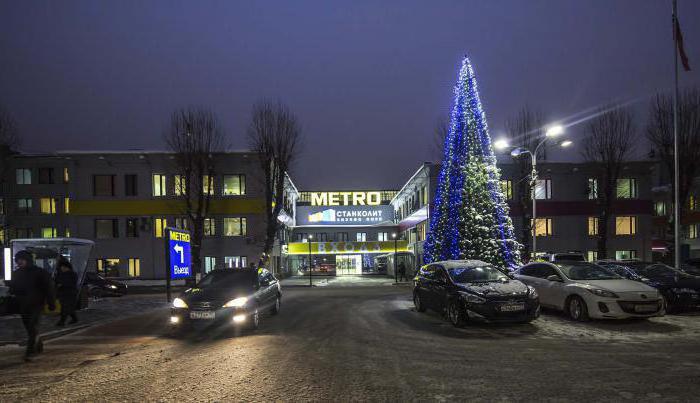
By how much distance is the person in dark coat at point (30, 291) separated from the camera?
854 centimetres

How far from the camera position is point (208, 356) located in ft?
29.0

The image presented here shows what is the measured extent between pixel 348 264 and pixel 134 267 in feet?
77.2

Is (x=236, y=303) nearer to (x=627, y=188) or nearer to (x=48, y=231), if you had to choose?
(x=627, y=188)

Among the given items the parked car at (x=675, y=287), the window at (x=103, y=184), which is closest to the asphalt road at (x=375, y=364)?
the parked car at (x=675, y=287)

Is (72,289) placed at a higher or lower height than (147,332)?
higher

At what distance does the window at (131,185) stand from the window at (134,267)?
5.22m

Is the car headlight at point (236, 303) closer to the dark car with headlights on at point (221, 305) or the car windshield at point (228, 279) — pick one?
the dark car with headlights on at point (221, 305)

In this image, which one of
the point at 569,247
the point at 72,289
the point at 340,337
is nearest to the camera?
the point at 340,337

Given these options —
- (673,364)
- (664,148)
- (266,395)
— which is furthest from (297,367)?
(664,148)

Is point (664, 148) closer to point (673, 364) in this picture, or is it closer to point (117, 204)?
point (673, 364)

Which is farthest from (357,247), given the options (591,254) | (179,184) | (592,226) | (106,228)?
(106,228)

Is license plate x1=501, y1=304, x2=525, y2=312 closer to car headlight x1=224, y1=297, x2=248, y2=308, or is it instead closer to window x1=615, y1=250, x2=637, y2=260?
car headlight x1=224, y1=297, x2=248, y2=308

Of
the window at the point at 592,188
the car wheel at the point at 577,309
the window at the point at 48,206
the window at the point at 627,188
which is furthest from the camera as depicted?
the window at the point at 48,206

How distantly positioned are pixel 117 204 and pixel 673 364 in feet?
132
